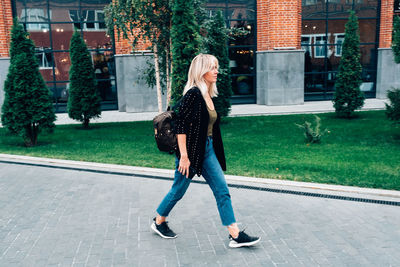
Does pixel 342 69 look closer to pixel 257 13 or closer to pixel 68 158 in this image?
pixel 257 13

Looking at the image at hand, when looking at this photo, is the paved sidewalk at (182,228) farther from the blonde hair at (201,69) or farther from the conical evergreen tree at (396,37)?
the conical evergreen tree at (396,37)

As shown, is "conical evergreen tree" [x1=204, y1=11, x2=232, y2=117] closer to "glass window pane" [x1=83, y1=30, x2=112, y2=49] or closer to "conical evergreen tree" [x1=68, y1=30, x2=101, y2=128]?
"conical evergreen tree" [x1=68, y1=30, x2=101, y2=128]

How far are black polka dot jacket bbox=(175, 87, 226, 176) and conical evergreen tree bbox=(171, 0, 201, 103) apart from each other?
16.0 ft

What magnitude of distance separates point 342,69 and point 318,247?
1098 centimetres

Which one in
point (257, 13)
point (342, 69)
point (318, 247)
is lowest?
point (318, 247)

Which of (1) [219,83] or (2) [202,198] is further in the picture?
(1) [219,83]

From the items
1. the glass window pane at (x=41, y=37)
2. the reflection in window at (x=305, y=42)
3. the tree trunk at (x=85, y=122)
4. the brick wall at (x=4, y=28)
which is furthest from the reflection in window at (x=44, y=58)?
the reflection in window at (x=305, y=42)

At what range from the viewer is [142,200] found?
5.99m

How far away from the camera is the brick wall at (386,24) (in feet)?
61.5

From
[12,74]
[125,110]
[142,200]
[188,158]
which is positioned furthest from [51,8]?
[188,158]

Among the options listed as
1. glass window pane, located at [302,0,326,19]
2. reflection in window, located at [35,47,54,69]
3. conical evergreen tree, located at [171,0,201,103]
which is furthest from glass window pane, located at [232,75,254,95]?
conical evergreen tree, located at [171,0,201,103]

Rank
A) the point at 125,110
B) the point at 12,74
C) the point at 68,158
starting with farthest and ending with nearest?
the point at 125,110, the point at 12,74, the point at 68,158

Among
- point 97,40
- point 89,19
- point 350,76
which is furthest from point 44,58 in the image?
point 350,76

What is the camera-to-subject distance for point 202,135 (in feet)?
13.7
